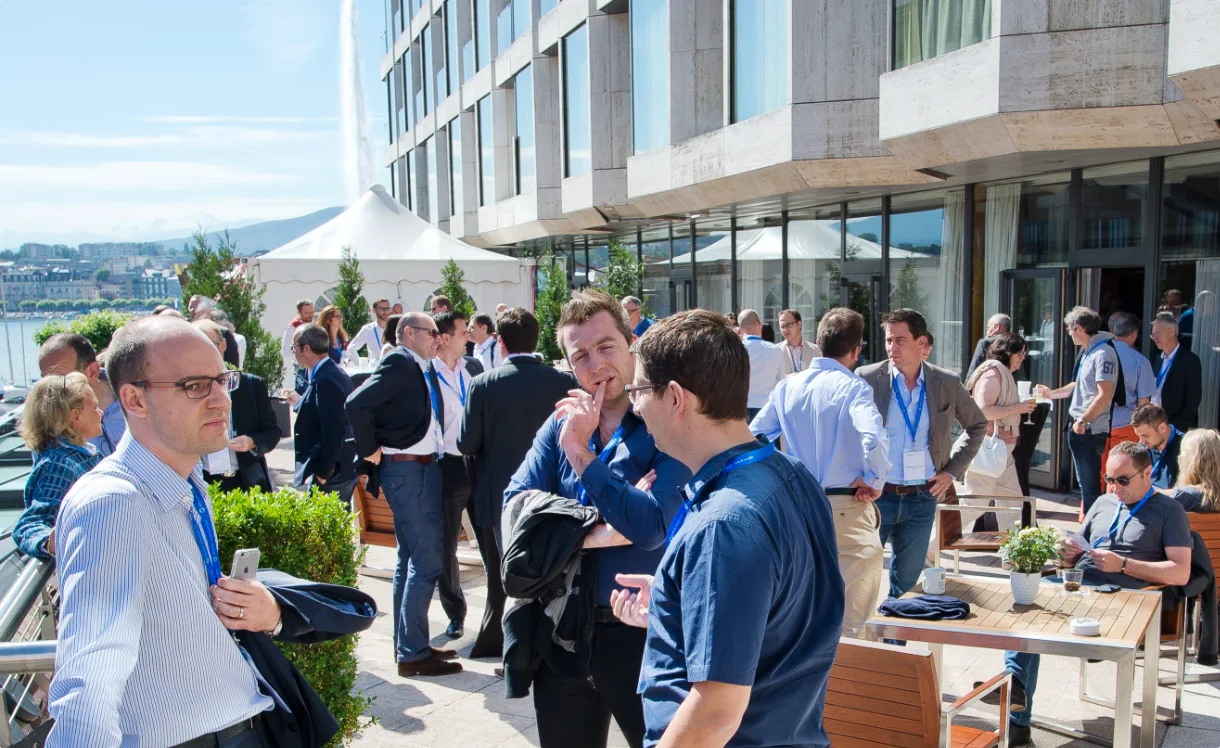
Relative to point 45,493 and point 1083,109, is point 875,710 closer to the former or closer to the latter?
point 45,493

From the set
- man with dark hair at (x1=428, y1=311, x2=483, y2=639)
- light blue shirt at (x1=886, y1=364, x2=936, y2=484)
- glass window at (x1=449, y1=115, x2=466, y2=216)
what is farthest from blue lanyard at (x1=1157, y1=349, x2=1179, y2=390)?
glass window at (x1=449, y1=115, x2=466, y2=216)

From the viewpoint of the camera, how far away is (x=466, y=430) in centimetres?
532

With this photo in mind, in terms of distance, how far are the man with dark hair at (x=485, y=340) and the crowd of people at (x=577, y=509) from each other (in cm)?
431

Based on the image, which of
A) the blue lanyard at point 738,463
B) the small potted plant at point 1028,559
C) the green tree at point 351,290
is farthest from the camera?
the green tree at point 351,290

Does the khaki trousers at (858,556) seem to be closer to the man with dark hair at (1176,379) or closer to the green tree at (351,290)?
the man with dark hair at (1176,379)

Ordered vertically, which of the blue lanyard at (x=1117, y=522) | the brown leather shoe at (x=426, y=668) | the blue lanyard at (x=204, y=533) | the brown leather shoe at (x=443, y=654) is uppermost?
the blue lanyard at (x=204, y=533)

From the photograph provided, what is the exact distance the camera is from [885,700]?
3412mm

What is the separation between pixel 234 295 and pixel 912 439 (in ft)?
40.1

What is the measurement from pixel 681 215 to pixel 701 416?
17.2 meters

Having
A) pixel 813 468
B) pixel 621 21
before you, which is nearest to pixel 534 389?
pixel 813 468

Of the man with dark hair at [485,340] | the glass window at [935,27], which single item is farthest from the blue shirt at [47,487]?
the glass window at [935,27]

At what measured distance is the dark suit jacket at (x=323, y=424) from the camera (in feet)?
22.3

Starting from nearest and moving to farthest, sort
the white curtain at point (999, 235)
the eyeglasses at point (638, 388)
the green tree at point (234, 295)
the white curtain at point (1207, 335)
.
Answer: the eyeglasses at point (638, 388)
the white curtain at point (1207, 335)
the white curtain at point (999, 235)
the green tree at point (234, 295)

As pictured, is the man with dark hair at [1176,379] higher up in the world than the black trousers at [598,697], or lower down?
higher up
